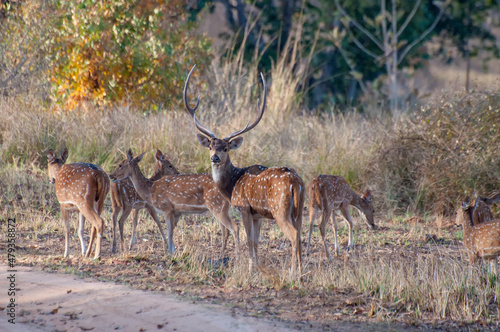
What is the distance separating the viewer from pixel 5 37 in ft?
48.5

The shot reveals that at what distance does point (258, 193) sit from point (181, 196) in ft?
4.60

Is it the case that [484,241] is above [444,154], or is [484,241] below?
below

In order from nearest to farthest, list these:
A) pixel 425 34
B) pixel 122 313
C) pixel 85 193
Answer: pixel 122 313 → pixel 85 193 → pixel 425 34

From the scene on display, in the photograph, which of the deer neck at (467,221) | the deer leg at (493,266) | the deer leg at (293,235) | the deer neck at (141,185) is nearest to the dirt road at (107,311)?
the deer leg at (293,235)

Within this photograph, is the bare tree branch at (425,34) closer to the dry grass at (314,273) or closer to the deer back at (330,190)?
the dry grass at (314,273)

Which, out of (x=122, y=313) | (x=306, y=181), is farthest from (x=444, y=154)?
(x=122, y=313)

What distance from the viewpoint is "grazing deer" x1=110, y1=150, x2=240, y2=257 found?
8.66 meters

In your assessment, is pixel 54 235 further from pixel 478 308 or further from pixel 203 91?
pixel 203 91

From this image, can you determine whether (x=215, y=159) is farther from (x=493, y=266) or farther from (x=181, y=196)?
(x=493, y=266)

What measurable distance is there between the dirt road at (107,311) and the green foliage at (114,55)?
338 inches

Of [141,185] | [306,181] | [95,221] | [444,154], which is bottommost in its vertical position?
[95,221]

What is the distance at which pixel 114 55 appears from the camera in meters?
15.2

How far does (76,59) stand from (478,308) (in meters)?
11.1

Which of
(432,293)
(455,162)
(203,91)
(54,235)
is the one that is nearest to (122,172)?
(54,235)
